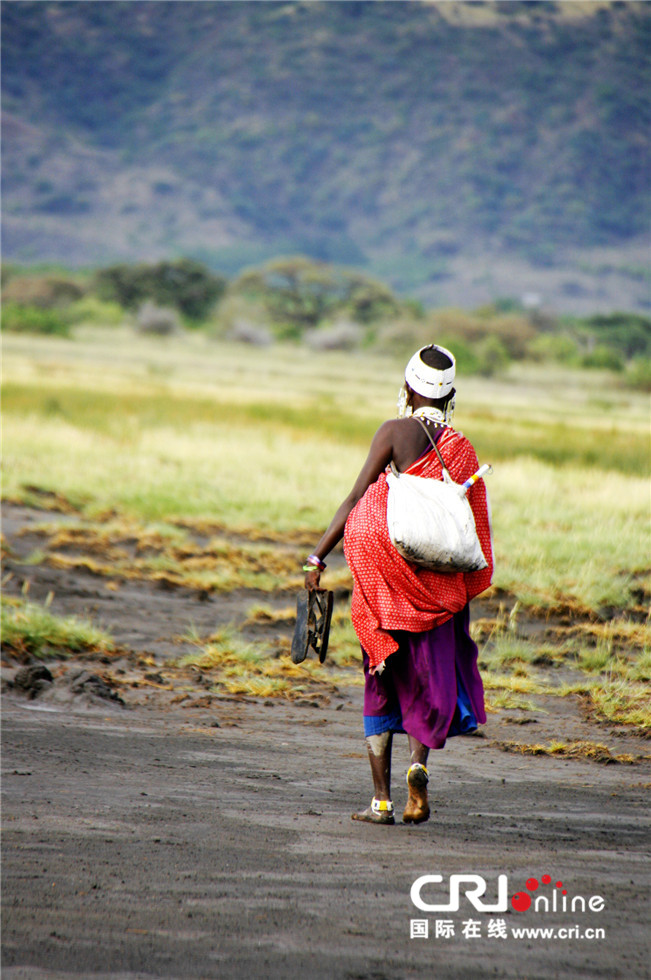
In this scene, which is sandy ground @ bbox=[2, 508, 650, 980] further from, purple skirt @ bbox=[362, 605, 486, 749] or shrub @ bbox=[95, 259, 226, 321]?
shrub @ bbox=[95, 259, 226, 321]

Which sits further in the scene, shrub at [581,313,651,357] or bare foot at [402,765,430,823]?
shrub at [581,313,651,357]

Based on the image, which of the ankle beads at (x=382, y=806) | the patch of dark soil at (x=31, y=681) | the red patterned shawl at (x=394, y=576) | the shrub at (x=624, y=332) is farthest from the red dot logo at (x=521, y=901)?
the shrub at (x=624, y=332)

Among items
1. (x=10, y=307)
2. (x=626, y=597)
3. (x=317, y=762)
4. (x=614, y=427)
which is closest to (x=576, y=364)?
(x=10, y=307)

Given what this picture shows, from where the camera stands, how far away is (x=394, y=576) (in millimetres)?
4594

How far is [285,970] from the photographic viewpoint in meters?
3.31

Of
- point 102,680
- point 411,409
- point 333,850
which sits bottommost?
point 102,680

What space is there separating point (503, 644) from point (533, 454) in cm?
1220

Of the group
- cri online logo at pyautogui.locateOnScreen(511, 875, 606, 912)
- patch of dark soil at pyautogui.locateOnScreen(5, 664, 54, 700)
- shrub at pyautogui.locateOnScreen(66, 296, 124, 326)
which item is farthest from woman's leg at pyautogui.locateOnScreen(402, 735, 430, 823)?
shrub at pyautogui.locateOnScreen(66, 296, 124, 326)

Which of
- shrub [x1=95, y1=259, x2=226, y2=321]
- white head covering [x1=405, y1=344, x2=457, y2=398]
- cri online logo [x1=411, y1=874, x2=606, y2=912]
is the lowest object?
shrub [x1=95, y1=259, x2=226, y2=321]

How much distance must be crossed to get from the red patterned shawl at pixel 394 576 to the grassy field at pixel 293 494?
2366mm

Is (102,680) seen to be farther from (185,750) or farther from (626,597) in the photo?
(626,597)

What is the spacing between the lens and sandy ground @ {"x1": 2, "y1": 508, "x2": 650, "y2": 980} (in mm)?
3432

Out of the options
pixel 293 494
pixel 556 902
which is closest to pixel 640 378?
pixel 293 494

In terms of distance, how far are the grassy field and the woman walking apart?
223cm
